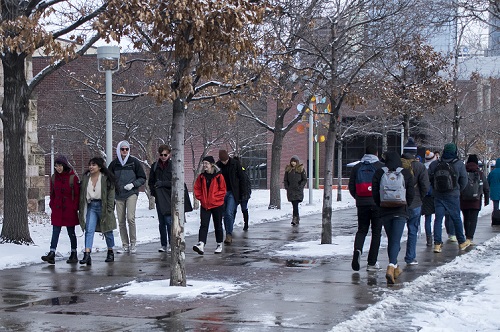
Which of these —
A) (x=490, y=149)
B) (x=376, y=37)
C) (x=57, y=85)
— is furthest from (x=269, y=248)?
(x=490, y=149)

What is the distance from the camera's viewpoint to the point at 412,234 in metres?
12.8

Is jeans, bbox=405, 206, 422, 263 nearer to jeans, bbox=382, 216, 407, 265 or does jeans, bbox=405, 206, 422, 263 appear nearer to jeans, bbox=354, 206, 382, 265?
jeans, bbox=354, 206, 382, 265

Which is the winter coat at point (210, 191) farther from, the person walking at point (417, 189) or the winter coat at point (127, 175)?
the person walking at point (417, 189)

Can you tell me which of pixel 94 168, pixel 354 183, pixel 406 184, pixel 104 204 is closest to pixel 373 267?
pixel 354 183

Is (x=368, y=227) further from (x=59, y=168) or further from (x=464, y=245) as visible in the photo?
(x=59, y=168)

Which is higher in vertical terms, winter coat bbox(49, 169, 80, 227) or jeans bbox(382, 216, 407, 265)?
winter coat bbox(49, 169, 80, 227)

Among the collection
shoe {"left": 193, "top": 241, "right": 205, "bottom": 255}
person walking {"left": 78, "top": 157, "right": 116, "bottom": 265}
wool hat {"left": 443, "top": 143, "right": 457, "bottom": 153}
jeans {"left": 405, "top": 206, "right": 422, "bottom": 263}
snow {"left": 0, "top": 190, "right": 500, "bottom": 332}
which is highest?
wool hat {"left": 443, "top": 143, "right": 457, "bottom": 153}

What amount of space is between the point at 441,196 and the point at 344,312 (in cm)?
658

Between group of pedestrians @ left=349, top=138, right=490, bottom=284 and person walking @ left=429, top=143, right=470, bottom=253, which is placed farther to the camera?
person walking @ left=429, top=143, right=470, bottom=253

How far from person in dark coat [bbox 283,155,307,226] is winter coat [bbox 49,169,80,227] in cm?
874

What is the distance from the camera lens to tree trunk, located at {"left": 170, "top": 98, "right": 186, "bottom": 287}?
1016 centimetres

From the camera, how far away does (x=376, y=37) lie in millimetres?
16047

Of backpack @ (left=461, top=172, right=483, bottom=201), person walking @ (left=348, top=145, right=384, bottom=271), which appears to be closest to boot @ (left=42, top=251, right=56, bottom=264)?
person walking @ (left=348, top=145, right=384, bottom=271)

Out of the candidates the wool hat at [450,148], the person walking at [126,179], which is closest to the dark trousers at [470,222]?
the wool hat at [450,148]
